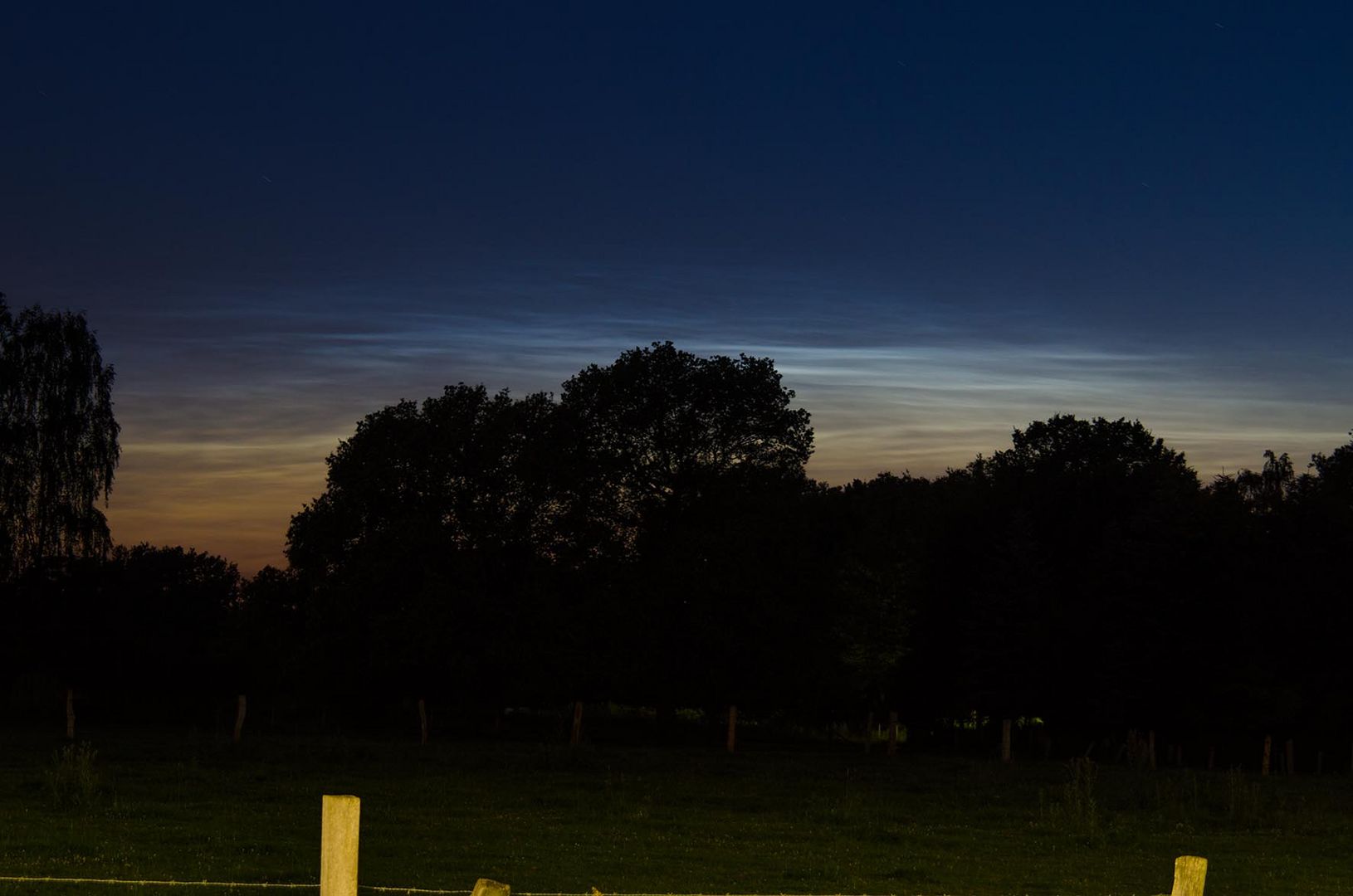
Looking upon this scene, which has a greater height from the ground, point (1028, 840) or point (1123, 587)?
point (1123, 587)

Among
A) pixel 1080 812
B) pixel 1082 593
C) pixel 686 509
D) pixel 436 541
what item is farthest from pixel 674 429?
pixel 1080 812

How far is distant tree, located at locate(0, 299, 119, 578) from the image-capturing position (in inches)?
2120

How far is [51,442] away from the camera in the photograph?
54.5 metres

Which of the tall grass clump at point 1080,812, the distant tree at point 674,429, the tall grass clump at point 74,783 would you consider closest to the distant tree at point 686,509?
the distant tree at point 674,429

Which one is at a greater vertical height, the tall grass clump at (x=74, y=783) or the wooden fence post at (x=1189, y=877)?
the wooden fence post at (x=1189, y=877)

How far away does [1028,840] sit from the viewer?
2542 cm

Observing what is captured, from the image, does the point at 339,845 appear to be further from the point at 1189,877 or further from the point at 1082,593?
the point at 1082,593

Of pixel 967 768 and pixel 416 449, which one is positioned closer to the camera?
pixel 967 768

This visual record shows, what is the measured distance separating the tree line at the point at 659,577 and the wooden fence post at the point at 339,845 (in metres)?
47.8

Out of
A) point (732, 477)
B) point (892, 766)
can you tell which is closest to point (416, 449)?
point (732, 477)

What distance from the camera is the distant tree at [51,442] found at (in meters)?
53.8

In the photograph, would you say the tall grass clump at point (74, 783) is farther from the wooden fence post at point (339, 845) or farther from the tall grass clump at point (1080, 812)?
the wooden fence post at point (339, 845)

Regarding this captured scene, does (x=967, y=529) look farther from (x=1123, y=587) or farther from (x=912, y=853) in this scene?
(x=912, y=853)

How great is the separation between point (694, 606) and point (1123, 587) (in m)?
19.4
